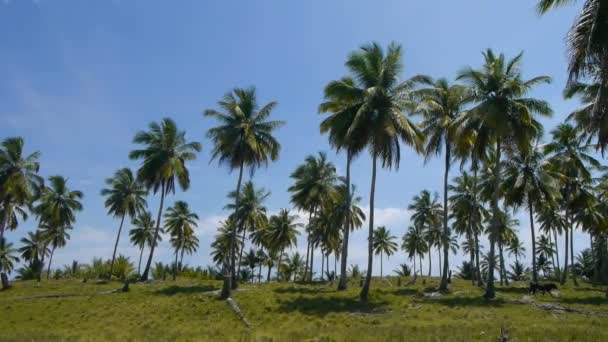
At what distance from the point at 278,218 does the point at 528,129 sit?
38.8m

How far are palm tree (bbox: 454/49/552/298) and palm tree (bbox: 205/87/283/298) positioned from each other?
15110mm

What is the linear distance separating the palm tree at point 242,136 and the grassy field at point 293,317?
24.2 ft

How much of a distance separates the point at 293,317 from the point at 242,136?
16.6m

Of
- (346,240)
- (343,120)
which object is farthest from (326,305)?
(343,120)

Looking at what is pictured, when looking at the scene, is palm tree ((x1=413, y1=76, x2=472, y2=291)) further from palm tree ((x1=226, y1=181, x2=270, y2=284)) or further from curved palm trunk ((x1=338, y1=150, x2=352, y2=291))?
palm tree ((x1=226, y1=181, x2=270, y2=284))

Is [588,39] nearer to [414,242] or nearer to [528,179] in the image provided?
[528,179]

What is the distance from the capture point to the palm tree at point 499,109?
1136 inches

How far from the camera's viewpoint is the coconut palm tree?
29734mm

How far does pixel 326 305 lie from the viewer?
89.6ft

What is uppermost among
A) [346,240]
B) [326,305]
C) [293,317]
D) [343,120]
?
[343,120]

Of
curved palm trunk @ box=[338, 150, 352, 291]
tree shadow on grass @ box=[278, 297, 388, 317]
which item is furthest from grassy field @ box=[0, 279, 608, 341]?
curved palm trunk @ box=[338, 150, 352, 291]

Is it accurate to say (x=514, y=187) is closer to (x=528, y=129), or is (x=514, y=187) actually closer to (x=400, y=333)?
(x=528, y=129)

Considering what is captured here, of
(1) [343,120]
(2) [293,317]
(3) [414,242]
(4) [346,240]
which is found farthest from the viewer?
(3) [414,242]

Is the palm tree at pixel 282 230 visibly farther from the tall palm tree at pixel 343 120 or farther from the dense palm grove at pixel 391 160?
the tall palm tree at pixel 343 120
